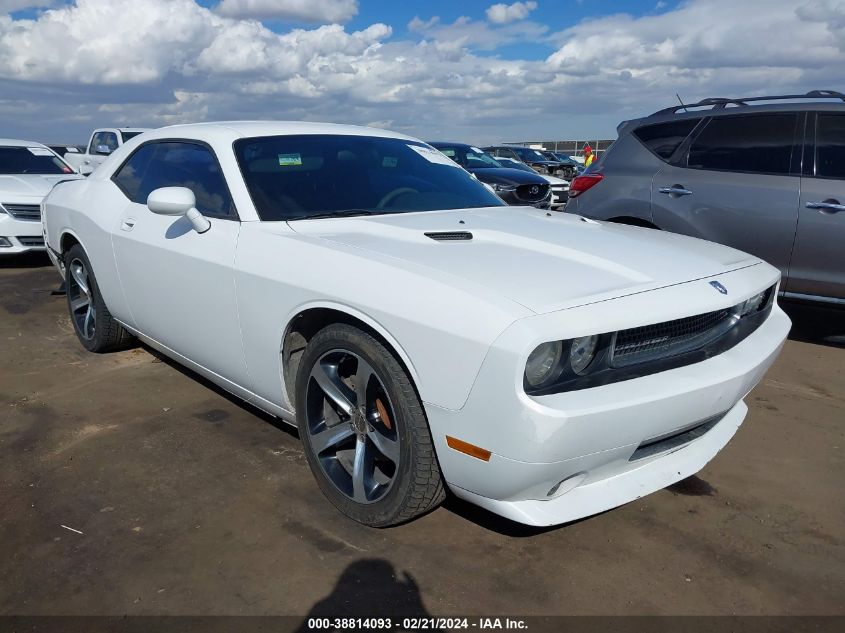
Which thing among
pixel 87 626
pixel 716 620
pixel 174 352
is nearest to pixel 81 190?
pixel 174 352

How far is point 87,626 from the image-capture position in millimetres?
2117

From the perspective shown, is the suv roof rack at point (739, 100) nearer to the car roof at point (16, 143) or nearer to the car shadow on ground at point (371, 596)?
the car shadow on ground at point (371, 596)

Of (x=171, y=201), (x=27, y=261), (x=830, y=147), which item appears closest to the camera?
(x=171, y=201)

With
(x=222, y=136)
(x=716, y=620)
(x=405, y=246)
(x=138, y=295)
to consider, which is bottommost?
(x=716, y=620)

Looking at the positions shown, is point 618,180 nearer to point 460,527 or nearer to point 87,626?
point 460,527

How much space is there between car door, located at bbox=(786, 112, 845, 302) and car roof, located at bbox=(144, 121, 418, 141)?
270cm

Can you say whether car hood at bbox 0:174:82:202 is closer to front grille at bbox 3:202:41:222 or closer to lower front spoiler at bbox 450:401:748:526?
front grille at bbox 3:202:41:222

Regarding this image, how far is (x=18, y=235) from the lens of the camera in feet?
26.5

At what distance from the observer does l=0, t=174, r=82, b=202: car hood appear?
823 cm

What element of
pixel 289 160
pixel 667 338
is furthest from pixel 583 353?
pixel 289 160

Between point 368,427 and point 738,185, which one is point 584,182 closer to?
point 738,185

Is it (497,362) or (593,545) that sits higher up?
(497,362)

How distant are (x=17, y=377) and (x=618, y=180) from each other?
4.52m

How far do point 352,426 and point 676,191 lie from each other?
3561 millimetres
